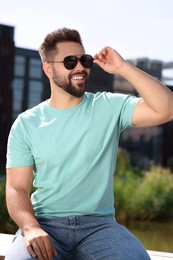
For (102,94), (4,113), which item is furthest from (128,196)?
(102,94)

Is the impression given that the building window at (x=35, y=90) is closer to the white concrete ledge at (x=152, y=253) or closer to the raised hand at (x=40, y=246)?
the white concrete ledge at (x=152, y=253)

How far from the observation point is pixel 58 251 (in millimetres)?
1761

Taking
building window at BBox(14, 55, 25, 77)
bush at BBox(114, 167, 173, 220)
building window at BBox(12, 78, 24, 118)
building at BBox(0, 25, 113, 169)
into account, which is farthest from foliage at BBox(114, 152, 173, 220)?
building window at BBox(14, 55, 25, 77)

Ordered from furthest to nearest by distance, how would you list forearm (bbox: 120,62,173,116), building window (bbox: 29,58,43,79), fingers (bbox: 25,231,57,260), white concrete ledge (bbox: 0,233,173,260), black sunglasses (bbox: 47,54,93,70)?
1. building window (bbox: 29,58,43,79)
2. white concrete ledge (bbox: 0,233,173,260)
3. black sunglasses (bbox: 47,54,93,70)
4. forearm (bbox: 120,62,173,116)
5. fingers (bbox: 25,231,57,260)

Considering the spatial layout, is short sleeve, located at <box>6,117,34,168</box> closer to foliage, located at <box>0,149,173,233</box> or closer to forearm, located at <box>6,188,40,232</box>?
forearm, located at <box>6,188,40,232</box>

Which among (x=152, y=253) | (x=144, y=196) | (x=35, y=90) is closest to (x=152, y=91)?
(x=152, y=253)

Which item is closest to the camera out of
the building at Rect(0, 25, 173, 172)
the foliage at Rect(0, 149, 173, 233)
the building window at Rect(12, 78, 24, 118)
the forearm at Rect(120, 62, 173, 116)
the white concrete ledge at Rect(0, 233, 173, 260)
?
the forearm at Rect(120, 62, 173, 116)

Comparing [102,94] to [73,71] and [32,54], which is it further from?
[32,54]

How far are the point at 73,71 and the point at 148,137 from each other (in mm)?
15631

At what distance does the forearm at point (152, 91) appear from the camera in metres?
1.78

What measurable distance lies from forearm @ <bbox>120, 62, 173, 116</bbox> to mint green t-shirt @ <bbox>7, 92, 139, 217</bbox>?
8cm

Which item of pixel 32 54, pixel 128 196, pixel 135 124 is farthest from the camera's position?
pixel 32 54

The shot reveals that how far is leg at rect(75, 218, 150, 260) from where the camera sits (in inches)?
66.4

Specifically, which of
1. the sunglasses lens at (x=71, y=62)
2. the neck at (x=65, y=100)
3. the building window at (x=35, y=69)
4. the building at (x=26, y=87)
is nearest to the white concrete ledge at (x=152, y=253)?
the neck at (x=65, y=100)
